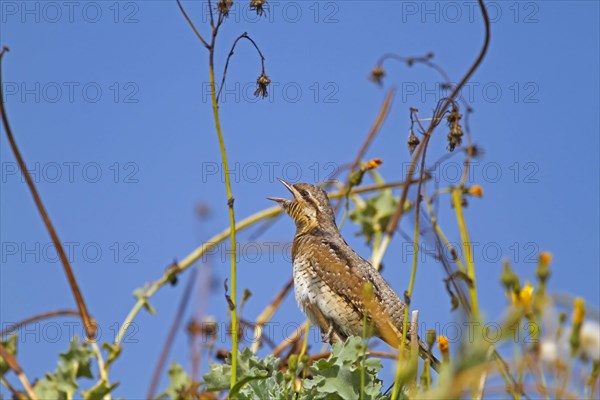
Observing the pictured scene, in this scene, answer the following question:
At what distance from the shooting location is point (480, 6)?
301 centimetres

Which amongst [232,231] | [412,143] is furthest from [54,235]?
[412,143]

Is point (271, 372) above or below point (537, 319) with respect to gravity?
above

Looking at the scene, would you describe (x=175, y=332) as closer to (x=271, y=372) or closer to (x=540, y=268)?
(x=271, y=372)

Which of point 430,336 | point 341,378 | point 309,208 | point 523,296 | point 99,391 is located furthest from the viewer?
point 309,208

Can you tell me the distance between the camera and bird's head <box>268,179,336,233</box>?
5.98m

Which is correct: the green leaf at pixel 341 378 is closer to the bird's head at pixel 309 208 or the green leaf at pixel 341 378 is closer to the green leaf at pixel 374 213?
the green leaf at pixel 374 213

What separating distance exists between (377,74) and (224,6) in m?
1.40

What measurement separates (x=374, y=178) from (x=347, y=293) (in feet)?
2.40

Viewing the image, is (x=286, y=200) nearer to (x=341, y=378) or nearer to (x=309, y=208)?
(x=309, y=208)

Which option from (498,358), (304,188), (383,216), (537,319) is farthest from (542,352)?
(304,188)

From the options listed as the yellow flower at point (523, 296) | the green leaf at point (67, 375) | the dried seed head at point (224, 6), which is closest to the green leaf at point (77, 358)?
the green leaf at point (67, 375)

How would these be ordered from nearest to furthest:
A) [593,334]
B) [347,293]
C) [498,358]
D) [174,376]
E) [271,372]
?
1. [593,334]
2. [498,358]
3. [271,372]
4. [174,376]
5. [347,293]

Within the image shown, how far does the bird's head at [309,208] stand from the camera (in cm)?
598

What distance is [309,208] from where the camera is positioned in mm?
6020
